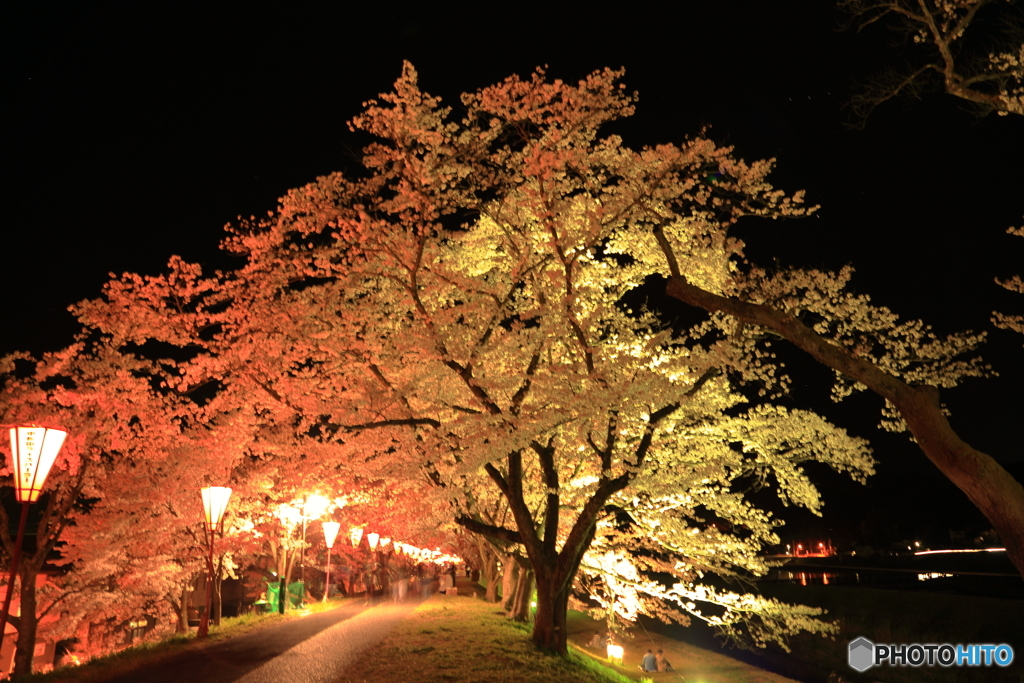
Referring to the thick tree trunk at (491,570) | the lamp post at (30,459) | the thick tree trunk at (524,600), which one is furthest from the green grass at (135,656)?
the thick tree trunk at (491,570)

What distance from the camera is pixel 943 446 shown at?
7164 millimetres

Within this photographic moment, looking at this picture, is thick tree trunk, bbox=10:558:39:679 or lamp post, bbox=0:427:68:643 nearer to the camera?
lamp post, bbox=0:427:68:643

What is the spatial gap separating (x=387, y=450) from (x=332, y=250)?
4.32 m

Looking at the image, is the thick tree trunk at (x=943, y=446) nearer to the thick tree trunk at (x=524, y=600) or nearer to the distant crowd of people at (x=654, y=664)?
the thick tree trunk at (x=524, y=600)

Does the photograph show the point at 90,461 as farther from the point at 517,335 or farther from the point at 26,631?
the point at 517,335

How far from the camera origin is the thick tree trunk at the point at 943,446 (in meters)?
6.81

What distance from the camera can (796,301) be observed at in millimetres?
11562

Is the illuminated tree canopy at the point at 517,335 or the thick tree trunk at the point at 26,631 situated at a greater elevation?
the illuminated tree canopy at the point at 517,335

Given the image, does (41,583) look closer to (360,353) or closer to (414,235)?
(360,353)

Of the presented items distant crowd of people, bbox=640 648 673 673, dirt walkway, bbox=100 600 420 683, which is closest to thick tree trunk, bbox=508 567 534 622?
dirt walkway, bbox=100 600 420 683

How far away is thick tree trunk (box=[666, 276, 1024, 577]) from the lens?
268 inches

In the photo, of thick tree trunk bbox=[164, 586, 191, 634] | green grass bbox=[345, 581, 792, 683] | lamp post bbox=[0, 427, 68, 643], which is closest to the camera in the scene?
lamp post bbox=[0, 427, 68, 643]

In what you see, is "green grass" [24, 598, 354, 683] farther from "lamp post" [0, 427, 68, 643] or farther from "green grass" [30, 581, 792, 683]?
"lamp post" [0, 427, 68, 643]

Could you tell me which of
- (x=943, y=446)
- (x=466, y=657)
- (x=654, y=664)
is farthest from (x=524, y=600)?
(x=943, y=446)
